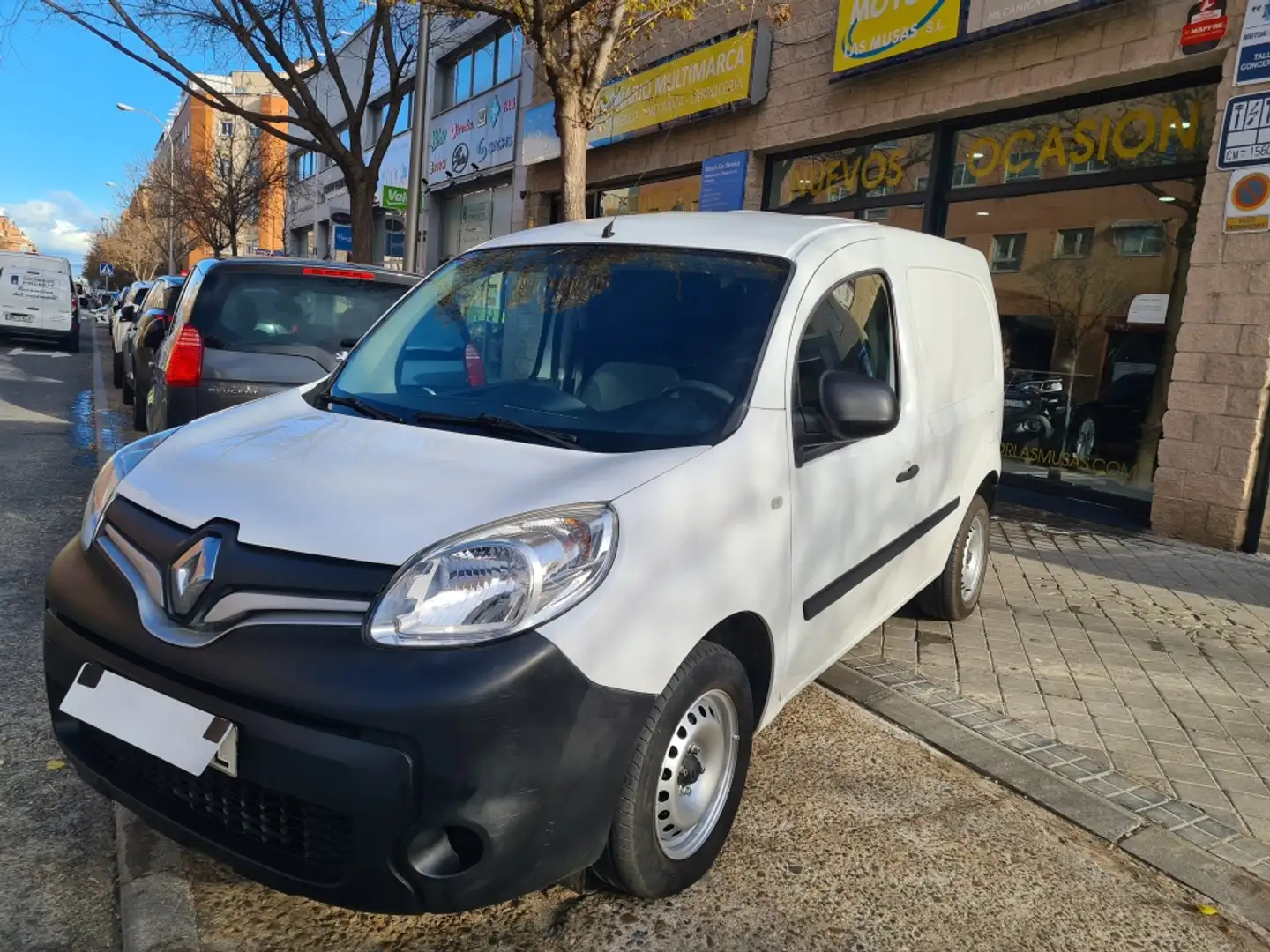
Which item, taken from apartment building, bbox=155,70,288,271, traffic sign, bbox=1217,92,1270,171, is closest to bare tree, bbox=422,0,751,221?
traffic sign, bbox=1217,92,1270,171

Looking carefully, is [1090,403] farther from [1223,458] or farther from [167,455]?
[167,455]

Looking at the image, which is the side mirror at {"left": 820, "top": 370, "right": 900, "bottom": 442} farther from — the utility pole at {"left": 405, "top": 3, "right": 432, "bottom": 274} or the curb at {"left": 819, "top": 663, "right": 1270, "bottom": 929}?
the utility pole at {"left": 405, "top": 3, "right": 432, "bottom": 274}

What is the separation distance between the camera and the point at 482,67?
2064cm

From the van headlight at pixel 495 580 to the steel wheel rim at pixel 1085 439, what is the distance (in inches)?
296

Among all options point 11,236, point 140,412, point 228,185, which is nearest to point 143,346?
point 140,412

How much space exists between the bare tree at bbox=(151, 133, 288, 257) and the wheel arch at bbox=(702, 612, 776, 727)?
30.9 metres

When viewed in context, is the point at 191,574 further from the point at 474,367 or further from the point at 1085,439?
the point at 1085,439

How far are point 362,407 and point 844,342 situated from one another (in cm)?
160

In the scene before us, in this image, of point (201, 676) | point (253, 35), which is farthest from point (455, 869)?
point (253, 35)

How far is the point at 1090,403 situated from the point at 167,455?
25.9 feet

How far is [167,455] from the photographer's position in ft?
8.44

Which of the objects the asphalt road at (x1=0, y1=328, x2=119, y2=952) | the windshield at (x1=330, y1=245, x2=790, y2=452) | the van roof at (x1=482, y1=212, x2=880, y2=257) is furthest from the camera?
the van roof at (x1=482, y1=212, x2=880, y2=257)

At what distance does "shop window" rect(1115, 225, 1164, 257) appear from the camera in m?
7.80

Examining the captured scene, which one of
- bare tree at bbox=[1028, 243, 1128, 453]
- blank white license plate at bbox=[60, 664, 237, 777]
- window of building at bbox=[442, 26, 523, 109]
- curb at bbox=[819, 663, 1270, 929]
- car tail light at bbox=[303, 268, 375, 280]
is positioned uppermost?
window of building at bbox=[442, 26, 523, 109]
